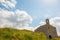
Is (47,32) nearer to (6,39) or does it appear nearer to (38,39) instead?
(38,39)

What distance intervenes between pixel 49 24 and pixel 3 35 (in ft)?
146

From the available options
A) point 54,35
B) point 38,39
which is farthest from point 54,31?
point 38,39

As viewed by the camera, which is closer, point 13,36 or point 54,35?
point 13,36

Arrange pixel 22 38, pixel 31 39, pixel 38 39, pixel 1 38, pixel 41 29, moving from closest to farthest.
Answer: pixel 1 38 < pixel 22 38 < pixel 31 39 < pixel 38 39 < pixel 41 29

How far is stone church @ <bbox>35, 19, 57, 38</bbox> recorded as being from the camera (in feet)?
173

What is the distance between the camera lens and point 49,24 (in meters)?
55.3

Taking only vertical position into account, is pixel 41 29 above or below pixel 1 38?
above

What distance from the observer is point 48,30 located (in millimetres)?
53406

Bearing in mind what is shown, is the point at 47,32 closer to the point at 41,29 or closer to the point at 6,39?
the point at 41,29

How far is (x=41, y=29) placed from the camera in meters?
52.8

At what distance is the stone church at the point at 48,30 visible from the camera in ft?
173

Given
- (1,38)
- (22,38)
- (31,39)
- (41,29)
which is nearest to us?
(1,38)

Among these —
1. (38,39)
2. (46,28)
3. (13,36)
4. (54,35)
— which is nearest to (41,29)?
(46,28)

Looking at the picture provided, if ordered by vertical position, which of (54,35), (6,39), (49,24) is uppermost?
(49,24)
